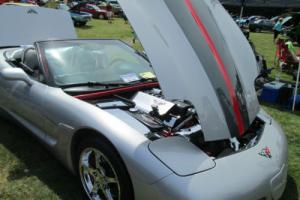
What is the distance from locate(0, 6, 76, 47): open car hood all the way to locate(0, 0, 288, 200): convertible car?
6.67 feet

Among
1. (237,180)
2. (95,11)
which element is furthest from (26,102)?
(95,11)

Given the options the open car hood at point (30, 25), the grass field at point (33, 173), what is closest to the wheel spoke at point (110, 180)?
the grass field at point (33, 173)

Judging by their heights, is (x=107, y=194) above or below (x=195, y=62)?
below

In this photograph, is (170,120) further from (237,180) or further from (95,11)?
(95,11)

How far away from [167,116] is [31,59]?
183cm

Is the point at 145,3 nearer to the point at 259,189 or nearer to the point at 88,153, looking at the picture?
the point at 88,153

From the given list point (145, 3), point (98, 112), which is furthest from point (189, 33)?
point (98, 112)

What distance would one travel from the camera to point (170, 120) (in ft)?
9.08

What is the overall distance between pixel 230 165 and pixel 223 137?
0.25 meters

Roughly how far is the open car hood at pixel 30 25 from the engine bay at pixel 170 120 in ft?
9.21

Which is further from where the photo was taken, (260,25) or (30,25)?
(260,25)

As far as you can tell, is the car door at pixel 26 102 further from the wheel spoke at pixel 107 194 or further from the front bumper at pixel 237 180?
the front bumper at pixel 237 180

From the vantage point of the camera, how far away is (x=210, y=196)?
2012 millimetres

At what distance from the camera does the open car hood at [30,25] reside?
17.1 ft
